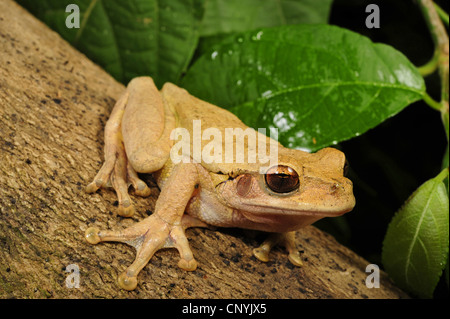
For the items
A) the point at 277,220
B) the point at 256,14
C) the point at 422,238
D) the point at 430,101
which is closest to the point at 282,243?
the point at 277,220

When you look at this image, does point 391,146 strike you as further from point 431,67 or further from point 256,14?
point 256,14

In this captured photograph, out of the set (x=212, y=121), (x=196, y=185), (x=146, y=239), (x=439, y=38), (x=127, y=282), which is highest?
(x=439, y=38)

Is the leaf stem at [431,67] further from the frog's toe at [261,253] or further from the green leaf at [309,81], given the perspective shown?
the frog's toe at [261,253]

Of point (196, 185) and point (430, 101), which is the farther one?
point (430, 101)

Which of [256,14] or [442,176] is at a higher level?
[256,14]

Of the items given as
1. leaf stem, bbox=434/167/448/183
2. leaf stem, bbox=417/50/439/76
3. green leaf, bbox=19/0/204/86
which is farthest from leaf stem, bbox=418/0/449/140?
green leaf, bbox=19/0/204/86

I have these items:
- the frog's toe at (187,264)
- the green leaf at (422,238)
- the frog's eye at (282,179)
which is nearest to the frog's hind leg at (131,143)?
the frog's toe at (187,264)

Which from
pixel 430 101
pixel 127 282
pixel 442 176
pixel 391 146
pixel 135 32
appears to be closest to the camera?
pixel 127 282
